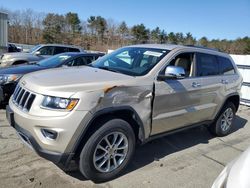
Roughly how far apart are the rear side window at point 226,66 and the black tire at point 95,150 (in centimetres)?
280

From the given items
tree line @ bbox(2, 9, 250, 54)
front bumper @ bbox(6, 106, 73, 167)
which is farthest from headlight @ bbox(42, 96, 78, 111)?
tree line @ bbox(2, 9, 250, 54)

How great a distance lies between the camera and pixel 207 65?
5.11 m

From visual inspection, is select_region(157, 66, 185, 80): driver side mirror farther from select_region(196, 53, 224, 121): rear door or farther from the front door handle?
select_region(196, 53, 224, 121): rear door

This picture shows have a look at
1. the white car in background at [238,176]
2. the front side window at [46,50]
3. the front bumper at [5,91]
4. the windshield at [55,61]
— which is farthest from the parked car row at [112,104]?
the front side window at [46,50]

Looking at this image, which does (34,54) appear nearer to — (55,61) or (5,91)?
(55,61)

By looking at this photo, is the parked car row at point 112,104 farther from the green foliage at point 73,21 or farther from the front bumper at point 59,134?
the green foliage at point 73,21

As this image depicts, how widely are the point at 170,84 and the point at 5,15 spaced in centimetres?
1350

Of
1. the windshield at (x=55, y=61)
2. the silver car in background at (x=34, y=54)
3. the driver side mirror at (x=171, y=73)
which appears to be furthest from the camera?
the silver car in background at (x=34, y=54)

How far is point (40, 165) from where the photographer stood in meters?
3.84

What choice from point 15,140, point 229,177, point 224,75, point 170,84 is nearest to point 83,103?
point 170,84

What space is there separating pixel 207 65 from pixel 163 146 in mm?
1705

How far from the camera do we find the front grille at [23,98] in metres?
3.33

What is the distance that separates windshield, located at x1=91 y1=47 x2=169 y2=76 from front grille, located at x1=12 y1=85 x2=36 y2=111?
4.28 ft

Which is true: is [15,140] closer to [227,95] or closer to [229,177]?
[229,177]
